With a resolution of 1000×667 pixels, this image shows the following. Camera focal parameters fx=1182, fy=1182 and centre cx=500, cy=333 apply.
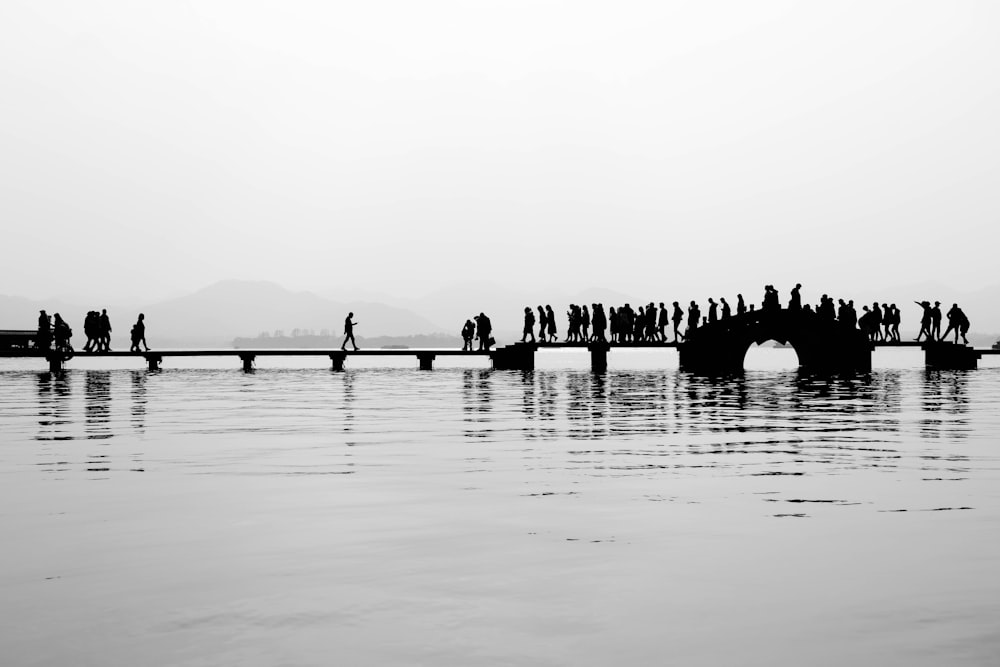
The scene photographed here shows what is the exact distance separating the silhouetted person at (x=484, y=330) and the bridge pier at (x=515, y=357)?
1.37m

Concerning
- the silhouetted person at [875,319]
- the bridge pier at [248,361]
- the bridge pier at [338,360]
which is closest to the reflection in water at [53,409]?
the bridge pier at [338,360]

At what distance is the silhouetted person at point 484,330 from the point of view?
5606 centimetres

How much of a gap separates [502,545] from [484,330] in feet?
155

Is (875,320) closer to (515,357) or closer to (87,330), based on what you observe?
(515,357)

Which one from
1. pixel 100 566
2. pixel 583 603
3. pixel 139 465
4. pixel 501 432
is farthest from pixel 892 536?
pixel 501 432

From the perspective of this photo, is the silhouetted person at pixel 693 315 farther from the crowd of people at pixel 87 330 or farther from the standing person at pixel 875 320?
the crowd of people at pixel 87 330

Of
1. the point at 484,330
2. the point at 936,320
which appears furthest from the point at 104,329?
the point at 936,320

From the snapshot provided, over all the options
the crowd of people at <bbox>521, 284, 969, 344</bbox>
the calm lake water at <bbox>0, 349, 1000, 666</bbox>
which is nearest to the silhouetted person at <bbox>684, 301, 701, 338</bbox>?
the crowd of people at <bbox>521, 284, 969, 344</bbox>

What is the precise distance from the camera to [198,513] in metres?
11.0

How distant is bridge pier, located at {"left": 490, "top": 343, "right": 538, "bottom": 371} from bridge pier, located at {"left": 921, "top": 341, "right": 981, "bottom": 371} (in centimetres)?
1884

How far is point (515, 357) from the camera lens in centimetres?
5509

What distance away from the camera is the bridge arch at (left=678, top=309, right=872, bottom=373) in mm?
50438

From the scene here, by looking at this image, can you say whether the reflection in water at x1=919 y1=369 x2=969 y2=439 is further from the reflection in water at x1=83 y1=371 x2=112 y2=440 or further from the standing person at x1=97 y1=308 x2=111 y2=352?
the standing person at x1=97 y1=308 x2=111 y2=352

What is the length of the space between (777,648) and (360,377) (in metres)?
42.7
